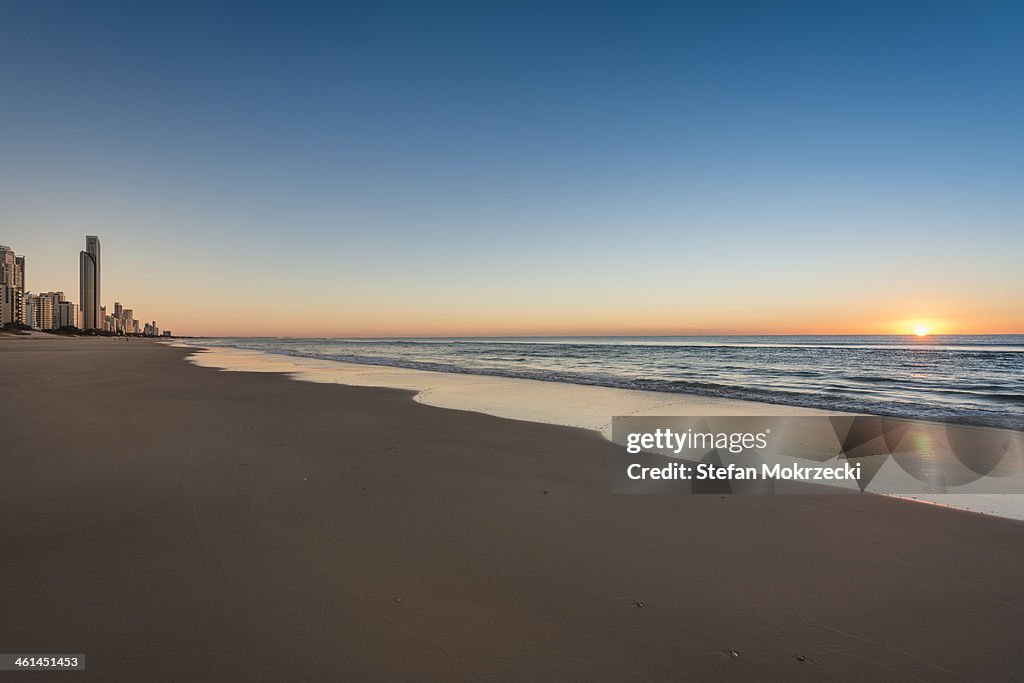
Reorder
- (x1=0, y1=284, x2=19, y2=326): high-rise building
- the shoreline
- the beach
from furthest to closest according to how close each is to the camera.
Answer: (x1=0, y1=284, x2=19, y2=326): high-rise building, the shoreline, the beach

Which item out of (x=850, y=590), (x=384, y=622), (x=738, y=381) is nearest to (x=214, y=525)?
(x=384, y=622)

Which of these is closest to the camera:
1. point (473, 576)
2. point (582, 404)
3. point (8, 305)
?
point (473, 576)

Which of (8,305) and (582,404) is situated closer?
(582,404)

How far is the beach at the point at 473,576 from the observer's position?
2381mm

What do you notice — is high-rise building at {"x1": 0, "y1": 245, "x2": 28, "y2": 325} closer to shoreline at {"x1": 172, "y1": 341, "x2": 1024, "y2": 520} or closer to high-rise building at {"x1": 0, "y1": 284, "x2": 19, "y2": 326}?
high-rise building at {"x1": 0, "y1": 284, "x2": 19, "y2": 326}

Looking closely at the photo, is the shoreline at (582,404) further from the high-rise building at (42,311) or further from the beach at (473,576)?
the high-rise building at (42,311)

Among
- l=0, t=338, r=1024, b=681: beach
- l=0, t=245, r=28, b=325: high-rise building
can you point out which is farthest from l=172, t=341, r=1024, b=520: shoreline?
l=0, t=245, r=28, b=325: high-rise building

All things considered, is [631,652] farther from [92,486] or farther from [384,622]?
[92,486]

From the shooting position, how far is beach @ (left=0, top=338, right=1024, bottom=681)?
238cm

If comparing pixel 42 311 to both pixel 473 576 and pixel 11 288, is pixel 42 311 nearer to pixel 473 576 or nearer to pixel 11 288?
pixel 11 288

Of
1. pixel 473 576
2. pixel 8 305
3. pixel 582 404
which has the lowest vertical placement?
pixel 582 404

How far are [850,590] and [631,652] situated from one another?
5.38 ft

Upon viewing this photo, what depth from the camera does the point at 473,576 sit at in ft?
10.3

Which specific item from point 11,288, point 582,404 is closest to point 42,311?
point 11,288
